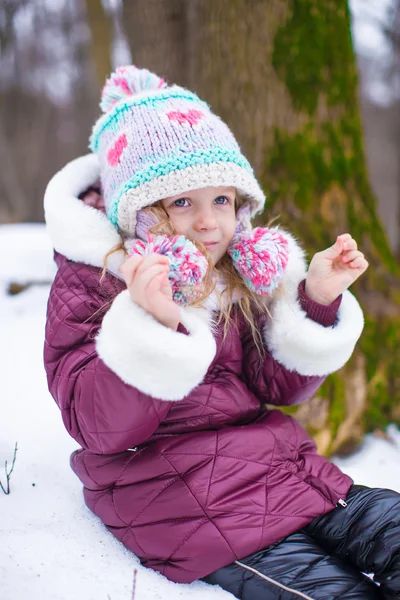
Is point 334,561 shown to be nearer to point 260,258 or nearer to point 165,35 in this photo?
point 260,258

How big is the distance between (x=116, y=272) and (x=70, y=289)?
0.16 meters

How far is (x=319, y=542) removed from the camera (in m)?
1.62

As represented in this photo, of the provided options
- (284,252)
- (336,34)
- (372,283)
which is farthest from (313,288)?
(336,34)

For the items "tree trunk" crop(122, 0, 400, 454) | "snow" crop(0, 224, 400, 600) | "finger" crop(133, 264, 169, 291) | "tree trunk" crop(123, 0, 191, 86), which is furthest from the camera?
"tree trunk" crop(123, 0, 191, 86)

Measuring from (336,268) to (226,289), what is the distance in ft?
→ 1.27

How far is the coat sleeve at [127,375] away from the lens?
1375 millimetres

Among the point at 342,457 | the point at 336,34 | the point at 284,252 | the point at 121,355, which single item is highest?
the point at 336,34

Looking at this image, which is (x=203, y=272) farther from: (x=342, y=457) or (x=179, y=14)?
(x=179, y=14)

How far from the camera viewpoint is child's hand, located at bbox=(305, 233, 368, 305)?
174cm

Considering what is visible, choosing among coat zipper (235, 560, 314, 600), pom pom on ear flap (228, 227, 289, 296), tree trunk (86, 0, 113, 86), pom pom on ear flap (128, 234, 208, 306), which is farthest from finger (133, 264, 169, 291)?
tree trunk (86, 0, 113, 86)

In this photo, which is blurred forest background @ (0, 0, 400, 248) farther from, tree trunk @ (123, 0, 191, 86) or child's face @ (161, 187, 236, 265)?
child's face @ (161, 187, 236, 265)

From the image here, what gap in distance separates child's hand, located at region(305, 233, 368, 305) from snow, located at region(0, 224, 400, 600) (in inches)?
39.5

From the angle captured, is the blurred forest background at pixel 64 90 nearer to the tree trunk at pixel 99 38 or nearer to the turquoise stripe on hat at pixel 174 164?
the tree trunk at pixel 99 38

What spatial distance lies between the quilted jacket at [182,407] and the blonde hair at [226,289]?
41 mm
